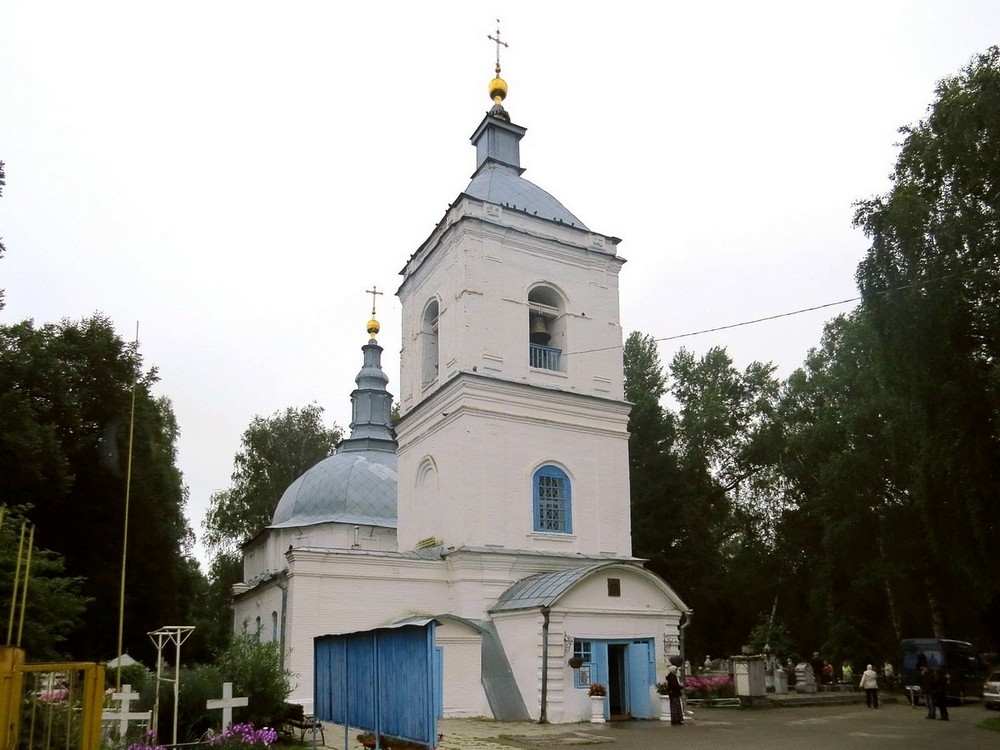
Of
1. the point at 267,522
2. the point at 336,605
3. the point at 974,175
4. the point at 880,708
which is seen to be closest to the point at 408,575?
the point at 336,605

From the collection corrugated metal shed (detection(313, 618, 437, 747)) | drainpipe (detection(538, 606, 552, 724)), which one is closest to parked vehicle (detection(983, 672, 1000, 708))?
drainpipe (detection(538, 606, 552, 724))

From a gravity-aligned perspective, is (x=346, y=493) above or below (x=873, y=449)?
below

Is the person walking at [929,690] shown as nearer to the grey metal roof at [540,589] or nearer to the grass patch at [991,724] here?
the grass patch at [991,724]

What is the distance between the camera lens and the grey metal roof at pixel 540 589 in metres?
18.2

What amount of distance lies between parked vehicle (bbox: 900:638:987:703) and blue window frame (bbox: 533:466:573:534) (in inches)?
415

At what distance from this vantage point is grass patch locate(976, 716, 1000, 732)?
16.7 meters

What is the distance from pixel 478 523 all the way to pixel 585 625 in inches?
142

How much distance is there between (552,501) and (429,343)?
19.0ft

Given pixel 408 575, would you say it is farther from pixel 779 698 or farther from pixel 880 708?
pixel 880 708

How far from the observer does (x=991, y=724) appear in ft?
56.6

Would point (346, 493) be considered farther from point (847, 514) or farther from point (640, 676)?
point (847, 514)

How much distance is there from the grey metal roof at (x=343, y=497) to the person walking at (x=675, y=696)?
15738 millimetres

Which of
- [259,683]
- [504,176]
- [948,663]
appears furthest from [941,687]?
[504,176]

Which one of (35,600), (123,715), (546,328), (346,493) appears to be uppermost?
(546,328)
